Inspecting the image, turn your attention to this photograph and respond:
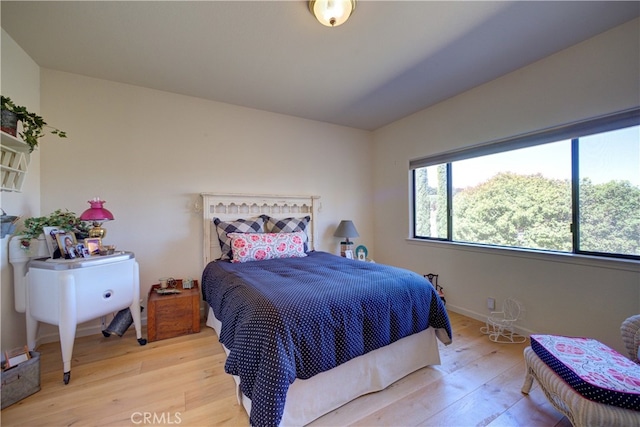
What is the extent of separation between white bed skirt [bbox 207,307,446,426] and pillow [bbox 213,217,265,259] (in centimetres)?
139

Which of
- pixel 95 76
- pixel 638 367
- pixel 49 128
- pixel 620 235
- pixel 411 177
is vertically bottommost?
pixel 638 367

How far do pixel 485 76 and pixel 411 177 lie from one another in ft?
4.61

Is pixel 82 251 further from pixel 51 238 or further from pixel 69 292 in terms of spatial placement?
pixel 69 292

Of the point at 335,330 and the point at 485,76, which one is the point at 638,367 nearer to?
the point at 335,330

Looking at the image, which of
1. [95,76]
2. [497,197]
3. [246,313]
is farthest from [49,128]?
[497,197]

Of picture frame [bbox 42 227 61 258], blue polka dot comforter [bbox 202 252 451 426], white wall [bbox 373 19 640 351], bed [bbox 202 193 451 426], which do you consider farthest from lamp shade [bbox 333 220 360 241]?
picture frame [bbox 42 227 61 258]

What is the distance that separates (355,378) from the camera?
157 centimetres

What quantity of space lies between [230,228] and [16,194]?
1643 millimetres

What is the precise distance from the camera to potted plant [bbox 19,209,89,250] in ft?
6.20

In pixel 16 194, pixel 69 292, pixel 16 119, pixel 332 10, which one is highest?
pixel 332 10

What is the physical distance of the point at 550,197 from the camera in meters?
2.26

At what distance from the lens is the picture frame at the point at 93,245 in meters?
2.05

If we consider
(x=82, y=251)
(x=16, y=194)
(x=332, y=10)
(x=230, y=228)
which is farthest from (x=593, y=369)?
(x=16, y=194)

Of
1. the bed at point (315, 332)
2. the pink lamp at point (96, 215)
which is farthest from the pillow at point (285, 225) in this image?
the pink lamp at point (96, 215)
